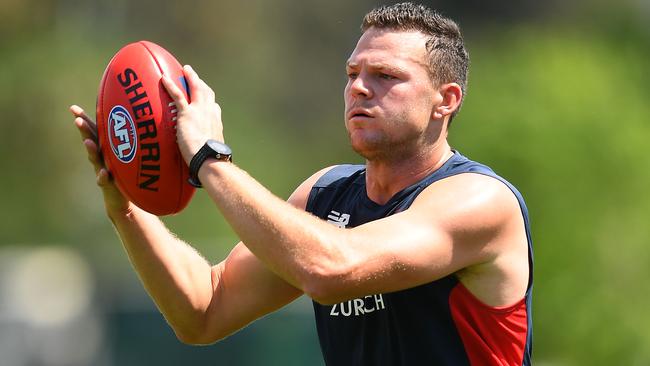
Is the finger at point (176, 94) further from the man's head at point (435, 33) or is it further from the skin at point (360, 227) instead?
the man's head at point (435, 33)

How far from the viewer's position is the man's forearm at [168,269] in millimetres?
5520

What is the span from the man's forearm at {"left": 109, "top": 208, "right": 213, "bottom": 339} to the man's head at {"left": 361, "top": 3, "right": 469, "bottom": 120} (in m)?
1.23

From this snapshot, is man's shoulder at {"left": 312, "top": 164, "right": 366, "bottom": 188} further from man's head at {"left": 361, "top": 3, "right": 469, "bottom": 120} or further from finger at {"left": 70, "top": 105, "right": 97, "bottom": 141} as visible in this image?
finger at {"left": 70, "top": 105, "right": 97, "bottom": 141}

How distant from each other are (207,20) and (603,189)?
52.5ft

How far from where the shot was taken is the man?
4.77 metres

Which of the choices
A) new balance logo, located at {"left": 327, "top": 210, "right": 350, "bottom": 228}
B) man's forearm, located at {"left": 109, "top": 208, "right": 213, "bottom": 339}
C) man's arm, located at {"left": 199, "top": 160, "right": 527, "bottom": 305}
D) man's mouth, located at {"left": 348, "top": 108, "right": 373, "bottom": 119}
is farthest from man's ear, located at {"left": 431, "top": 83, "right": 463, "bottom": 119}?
man's forearm, located at {"left": 109, "top": 208, "right": 213, "bottom": 339}

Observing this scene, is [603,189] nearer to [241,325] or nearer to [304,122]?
[241,325]

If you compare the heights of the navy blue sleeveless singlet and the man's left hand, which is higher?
the man's left hand

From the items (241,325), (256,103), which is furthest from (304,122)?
(241,325)

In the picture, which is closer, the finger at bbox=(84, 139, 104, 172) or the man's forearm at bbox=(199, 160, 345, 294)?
the man's forearm at bbox=(199, 160, 345, 294)

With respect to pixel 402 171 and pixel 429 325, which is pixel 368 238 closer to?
pixel 429 325

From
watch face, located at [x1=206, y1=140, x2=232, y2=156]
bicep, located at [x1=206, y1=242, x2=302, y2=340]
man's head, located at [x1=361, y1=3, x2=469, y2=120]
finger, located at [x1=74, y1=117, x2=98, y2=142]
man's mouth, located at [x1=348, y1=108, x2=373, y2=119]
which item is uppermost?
man's head, located at [x1=361, y1=3, x2=469, y2=120]

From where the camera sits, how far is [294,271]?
4719 mm

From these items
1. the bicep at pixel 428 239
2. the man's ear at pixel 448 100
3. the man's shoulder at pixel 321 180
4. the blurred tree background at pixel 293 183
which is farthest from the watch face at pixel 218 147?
the blurred tree background at pixel 293 183
